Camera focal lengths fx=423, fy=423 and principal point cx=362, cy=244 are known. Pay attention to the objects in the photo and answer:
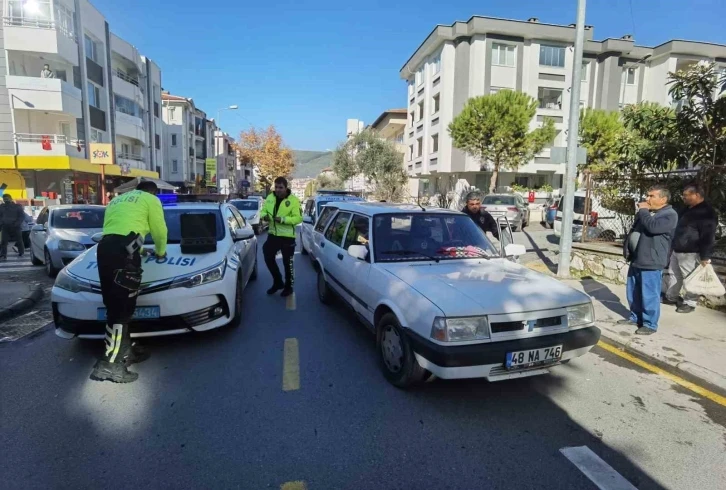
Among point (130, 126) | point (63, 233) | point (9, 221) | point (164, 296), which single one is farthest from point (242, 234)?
point (130, 126)

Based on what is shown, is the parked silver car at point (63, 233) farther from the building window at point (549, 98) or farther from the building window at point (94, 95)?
the building window at point (549, 98)

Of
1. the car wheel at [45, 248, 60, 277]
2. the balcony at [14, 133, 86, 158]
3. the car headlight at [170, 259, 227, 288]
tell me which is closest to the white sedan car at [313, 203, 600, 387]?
the car headlight at [170, 259, 227, 288]

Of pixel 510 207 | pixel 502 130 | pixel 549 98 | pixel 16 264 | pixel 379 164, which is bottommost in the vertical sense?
pixel 16 264

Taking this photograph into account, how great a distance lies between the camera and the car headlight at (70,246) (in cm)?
836

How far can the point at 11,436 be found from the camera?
2988 millimetres

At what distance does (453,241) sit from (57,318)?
427 cm

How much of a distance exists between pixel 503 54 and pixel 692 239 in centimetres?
2977

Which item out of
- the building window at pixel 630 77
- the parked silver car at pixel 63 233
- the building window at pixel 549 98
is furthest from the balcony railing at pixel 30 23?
the building window at pixel 630 77

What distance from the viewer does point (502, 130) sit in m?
24.3

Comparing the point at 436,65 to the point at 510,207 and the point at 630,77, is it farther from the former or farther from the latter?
the point at 510,207

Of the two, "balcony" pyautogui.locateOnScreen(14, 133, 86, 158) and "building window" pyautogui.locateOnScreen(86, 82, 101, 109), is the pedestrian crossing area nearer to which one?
"balcony" pyautogui.locateOnScreen(14, 133, 86, 158)

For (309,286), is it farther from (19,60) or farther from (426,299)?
(19,60)

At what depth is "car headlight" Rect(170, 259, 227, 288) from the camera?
4.44 meters

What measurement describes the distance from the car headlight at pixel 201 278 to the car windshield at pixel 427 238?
71.3 inches
